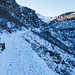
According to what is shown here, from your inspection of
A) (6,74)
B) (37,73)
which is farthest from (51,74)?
(6,74)

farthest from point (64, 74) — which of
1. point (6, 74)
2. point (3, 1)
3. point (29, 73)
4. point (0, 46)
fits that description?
point (3, 1)

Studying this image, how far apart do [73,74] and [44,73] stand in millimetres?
3650

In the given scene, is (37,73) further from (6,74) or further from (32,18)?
(32,18)

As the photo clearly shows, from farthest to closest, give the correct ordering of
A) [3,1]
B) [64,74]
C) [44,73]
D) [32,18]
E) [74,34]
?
[32,18]
[74,34]
[3,1]
[64,74]
[44,73]

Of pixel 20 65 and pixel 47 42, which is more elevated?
pixel 20 65

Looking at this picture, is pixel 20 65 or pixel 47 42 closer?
pixel 20 65

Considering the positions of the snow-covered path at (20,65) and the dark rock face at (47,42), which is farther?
the dark rock face at (47,42)

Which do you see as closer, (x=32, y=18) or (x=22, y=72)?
(x=22, y=72)

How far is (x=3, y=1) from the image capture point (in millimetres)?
39500

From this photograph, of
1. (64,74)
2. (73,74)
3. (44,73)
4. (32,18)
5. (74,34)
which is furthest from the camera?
(32,18)

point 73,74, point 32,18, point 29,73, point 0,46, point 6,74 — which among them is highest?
point 32,18

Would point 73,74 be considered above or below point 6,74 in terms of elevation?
below

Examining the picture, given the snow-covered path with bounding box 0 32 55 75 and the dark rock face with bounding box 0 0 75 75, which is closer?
the snow-covered path with bounding box 0 32 55 75

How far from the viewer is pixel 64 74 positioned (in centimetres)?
725
